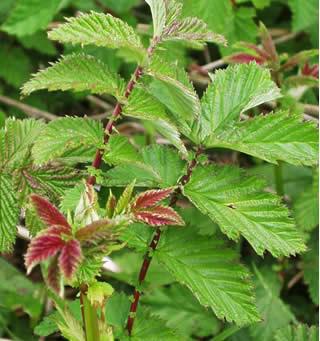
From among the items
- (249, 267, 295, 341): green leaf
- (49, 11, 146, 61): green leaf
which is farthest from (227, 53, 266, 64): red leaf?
(49, 11, 146, 61): green leaf

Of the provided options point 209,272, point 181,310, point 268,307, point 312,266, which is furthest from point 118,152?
point 312,266

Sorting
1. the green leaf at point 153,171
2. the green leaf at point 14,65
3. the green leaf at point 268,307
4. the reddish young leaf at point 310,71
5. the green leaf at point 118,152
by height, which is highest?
the green leaf at point 118,152

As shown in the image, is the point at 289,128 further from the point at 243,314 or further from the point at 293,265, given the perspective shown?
the point at 293,265

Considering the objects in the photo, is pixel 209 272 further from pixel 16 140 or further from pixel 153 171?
pixel 16 140

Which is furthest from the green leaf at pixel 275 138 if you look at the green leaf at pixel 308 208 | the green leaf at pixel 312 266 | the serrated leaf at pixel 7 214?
the green leaf at pixel 312 266

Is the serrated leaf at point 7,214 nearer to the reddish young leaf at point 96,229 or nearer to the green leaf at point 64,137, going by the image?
the green leaf at point 64,137

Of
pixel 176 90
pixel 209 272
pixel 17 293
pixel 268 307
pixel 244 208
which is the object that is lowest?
pixel 268 307
